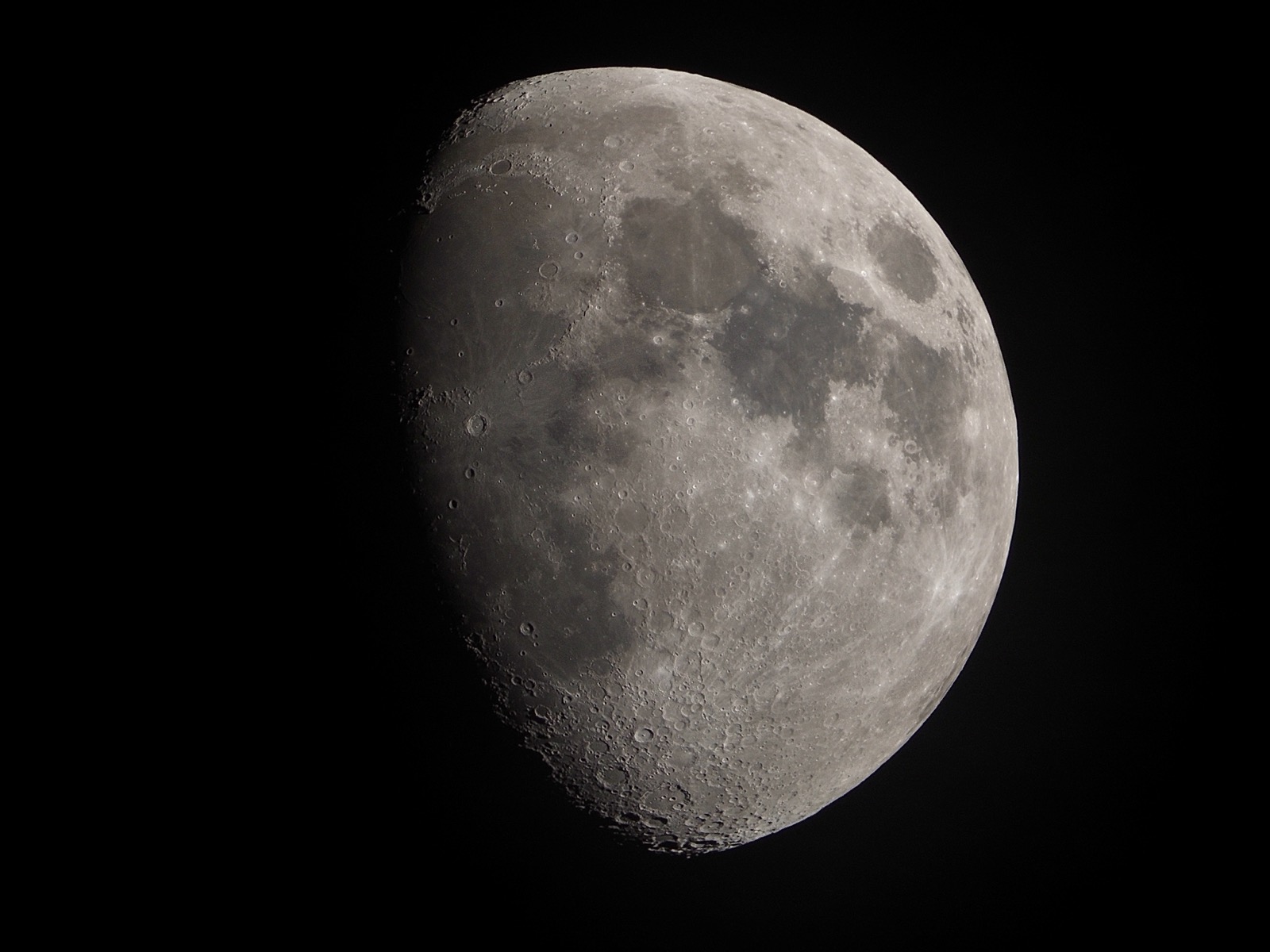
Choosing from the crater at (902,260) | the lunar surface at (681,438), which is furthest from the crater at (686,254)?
the crater at (902,260)

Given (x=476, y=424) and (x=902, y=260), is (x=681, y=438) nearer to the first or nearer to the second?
(x=476, y=424)

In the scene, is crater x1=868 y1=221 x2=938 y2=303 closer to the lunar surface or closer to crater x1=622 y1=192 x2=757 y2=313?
the lunar surface

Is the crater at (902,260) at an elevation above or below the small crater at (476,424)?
above

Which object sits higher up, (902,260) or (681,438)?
(902,260)

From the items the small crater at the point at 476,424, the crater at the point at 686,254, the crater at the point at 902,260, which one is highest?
the crater at the point at 902,260

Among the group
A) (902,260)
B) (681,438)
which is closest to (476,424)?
(681,438)

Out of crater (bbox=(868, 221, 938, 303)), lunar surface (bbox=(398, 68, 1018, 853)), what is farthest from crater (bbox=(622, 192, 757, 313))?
crater (bbox=(868, 221, 938, 303))

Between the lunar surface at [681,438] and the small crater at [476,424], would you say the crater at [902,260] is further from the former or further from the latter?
the small crater at [476,424]

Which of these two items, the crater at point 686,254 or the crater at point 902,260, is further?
the crater at point 902,260
